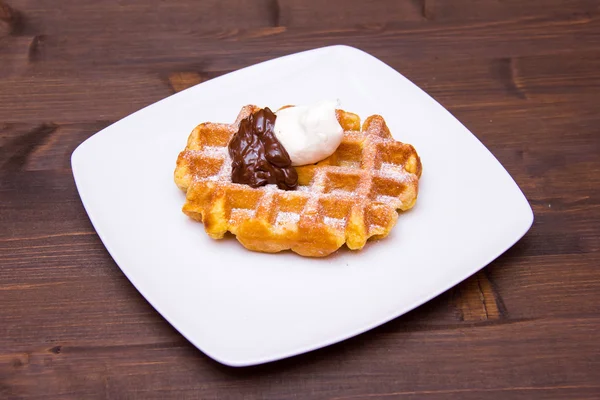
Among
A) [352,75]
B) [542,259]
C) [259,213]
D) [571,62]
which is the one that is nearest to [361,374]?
[259,213]

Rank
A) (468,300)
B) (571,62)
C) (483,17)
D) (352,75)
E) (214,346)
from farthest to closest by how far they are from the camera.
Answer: (483,17)
(571,62)
(352,75)
(468,300)
(214,346)

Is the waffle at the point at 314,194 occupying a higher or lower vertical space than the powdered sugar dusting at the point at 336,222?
higher

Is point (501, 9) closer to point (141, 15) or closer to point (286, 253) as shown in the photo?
point (141, 15)

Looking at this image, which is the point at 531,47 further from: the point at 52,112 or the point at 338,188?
the point at 52,112

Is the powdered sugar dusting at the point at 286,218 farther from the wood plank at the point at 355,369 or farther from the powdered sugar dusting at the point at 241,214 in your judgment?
the wood plank at the point at 355,369

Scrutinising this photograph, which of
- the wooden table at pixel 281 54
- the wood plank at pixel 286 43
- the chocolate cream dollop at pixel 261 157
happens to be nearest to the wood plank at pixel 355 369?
the wooden table at pixel 281 54

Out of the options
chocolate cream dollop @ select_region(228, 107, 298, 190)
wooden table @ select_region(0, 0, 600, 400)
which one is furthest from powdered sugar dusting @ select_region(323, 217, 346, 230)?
wooden table @ select_region(0, 0, 600, 400)

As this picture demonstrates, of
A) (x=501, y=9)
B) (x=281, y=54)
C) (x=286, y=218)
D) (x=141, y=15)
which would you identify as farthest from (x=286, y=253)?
(x=501, y=9)

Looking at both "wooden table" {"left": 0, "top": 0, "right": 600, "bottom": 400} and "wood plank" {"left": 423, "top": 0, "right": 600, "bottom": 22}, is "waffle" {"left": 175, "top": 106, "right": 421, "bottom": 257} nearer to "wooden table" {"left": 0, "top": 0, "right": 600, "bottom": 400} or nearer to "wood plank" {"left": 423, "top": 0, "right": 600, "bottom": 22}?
"wooden table" {"left": 0, "top": 0, "right": 600, "bottom": 400}
